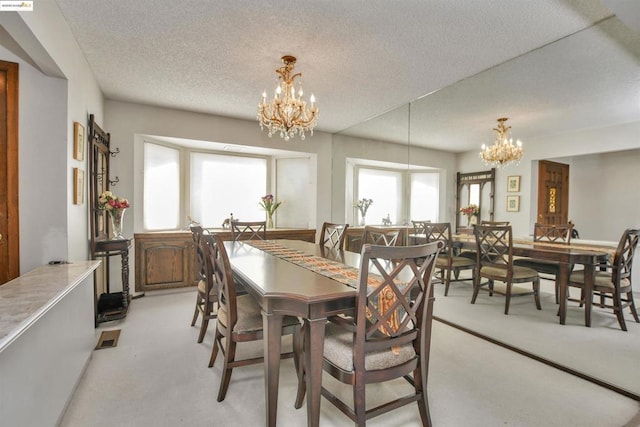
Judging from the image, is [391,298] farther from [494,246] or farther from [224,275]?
[494,246]

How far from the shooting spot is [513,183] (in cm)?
299

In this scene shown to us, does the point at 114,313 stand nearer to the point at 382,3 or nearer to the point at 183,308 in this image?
the point at 183,308

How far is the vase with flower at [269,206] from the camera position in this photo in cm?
513

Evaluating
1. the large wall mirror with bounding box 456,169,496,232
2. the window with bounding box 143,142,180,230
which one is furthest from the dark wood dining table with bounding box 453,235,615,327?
the window with bounding box 143,142,180,230

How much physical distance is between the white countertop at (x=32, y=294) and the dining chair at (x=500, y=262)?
3.44 m

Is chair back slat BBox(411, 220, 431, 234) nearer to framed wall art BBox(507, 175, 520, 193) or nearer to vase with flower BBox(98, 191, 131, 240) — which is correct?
framed wall art BBox(507, 175, 520, 193)

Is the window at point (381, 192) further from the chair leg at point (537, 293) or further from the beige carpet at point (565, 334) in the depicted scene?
the chair leg at point (537, 293)

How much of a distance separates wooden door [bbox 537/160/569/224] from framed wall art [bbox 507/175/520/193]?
19 centimetres

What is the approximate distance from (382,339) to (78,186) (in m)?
2.60

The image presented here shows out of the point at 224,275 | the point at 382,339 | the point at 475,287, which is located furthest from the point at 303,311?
the point at 475,287

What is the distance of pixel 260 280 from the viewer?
1685 millimetres

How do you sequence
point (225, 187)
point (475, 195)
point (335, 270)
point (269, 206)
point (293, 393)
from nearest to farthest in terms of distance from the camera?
point (293, 393), point (335, 270), point (475, 195), point (225, 187), point (269, 206)

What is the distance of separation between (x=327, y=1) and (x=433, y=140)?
247 cm

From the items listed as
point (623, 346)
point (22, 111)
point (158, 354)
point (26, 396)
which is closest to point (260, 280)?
point (26, 396)
